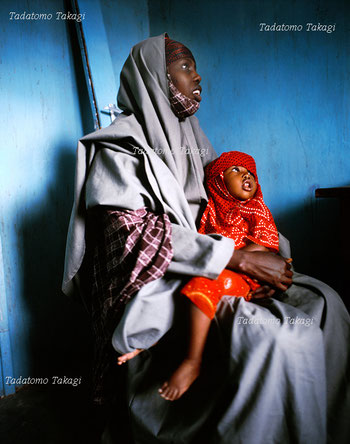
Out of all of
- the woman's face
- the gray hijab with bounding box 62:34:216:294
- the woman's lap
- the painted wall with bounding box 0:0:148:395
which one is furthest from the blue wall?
the woman's lap

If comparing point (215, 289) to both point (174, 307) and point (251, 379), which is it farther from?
point (251, 379)

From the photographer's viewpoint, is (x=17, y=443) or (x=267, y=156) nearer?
(x=17, y=443)

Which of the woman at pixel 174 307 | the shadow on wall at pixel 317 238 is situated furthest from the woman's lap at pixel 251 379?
the shadow on wall at pixel 317 238

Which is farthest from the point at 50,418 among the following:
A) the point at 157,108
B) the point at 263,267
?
the point at 157,108

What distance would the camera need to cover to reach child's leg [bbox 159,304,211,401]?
104cm

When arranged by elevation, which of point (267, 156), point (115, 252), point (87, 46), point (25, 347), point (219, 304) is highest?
point (87, 46)

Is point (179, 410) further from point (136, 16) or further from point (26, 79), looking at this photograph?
point (136, 16)

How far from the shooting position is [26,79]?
180cm

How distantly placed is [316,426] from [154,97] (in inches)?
57.0

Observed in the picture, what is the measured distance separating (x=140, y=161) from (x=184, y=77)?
1.72ft

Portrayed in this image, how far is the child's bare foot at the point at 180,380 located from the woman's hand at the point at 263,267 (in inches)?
15.6

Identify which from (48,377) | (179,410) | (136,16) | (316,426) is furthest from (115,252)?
(136,16)

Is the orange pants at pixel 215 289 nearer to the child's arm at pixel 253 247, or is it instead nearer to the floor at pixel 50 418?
the child's arm at pixel 253 247

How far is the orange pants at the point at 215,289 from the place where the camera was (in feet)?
3.52
